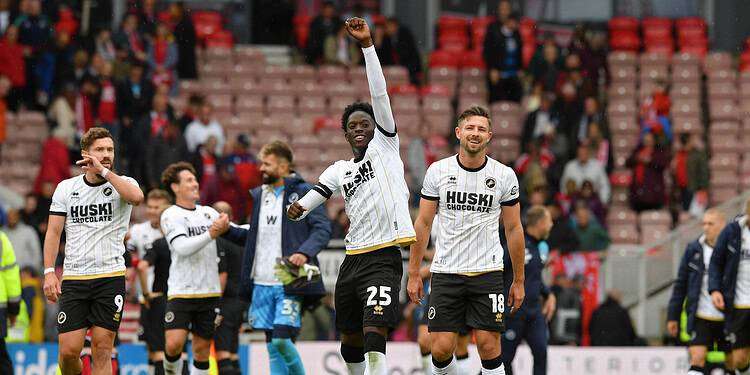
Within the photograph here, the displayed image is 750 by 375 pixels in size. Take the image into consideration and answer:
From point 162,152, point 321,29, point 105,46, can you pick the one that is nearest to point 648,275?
point 162,152

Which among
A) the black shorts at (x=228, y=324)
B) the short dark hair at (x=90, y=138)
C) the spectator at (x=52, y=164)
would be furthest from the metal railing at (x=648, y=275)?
the short dark hair at (x=90, y=138)

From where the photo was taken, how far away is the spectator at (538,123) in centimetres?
2322

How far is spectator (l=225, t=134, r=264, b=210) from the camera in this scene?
69.4ft

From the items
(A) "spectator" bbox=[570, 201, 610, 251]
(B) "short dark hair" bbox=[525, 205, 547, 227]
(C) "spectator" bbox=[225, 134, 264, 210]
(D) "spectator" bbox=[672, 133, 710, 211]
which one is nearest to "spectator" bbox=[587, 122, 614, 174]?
(D) "spectator" bbox=[672, 133, 710, 211]

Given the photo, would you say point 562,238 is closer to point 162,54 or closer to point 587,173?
point 587,173

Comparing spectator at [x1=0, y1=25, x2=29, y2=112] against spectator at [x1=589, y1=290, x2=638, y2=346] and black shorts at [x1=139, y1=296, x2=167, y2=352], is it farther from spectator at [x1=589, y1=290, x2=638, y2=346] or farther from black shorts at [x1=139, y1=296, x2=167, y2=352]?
spectator at [x1=589, y1=290, x2=638, y2=346]

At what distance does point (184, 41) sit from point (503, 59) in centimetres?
558

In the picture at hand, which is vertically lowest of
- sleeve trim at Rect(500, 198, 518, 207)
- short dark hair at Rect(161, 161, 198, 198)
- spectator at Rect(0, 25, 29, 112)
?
sleeve trim at Rect(500, 198, 518, 207)

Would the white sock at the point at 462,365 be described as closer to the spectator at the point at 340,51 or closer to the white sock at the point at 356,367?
the white sock at the point at 356,367

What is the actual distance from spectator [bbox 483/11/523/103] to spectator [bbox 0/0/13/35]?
8.33m

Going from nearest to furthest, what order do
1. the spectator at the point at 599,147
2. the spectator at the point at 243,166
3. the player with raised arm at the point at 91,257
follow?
the player with raised arm at the point at 91,257
the spectator at the point at 243,166
the spectator at the point at 599,147

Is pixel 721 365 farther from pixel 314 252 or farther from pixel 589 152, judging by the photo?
pixel 589 152

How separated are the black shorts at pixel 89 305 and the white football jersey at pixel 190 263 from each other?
1341mm

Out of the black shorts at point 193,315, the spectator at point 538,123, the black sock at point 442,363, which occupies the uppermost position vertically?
the spectator at point 538,123
